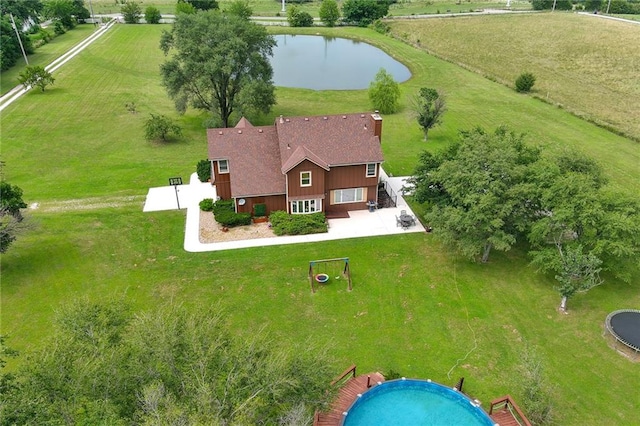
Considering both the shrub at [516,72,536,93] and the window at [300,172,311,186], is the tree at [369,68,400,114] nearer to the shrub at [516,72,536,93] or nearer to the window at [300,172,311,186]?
the shrub at [516,72,536,93]

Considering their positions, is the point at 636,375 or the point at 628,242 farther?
the point at 628,242

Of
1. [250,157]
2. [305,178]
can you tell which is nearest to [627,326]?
[305,178]

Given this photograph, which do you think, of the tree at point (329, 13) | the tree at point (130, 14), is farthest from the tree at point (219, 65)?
the tree at point (130, 14)

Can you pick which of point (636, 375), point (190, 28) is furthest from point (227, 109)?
point (636, 375)

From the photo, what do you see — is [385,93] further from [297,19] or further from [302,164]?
[297,19]

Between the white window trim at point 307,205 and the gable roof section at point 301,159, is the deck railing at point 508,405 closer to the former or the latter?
the white window trim at point 307,205

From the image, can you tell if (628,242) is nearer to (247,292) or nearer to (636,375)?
(636,375)

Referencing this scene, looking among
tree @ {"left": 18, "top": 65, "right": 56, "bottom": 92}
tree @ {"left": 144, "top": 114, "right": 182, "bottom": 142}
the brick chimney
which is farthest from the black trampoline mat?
tree @ {"left": 18, "top": 65, "right": 56, "bottom": 92}
